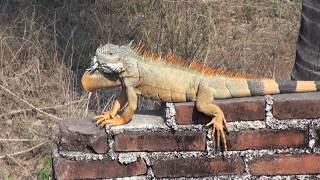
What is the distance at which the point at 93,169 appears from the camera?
2.30m

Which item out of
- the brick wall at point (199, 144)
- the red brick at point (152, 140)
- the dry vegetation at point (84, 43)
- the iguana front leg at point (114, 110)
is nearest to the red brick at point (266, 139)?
the brick wall at point (199, 144)

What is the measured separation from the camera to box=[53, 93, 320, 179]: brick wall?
2.27 m

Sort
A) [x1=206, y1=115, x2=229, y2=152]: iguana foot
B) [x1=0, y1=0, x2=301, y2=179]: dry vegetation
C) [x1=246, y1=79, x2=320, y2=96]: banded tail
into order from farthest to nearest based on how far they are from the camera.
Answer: [x1=0, y1=0, x2=301, y2=179]: dry vegetation
[x1=246, y1=79, x2=320, y2=96]: banded tail
[x1=206, y1=115, x2=229, y2=152]: iguana foot

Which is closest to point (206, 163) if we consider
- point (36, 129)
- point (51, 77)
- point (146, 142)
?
point (146, 142)

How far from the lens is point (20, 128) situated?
3992 mm

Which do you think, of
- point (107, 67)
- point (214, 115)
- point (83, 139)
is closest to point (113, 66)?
point (107, 67)

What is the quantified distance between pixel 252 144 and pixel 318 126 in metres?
0.23

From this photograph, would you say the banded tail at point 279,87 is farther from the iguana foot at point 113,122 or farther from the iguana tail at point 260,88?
the iguana foot at point 113,122

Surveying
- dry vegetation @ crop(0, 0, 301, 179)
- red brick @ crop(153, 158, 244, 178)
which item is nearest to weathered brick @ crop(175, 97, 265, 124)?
red brick @ crop(153, 158, 244, 178)

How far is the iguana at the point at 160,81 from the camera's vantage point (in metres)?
2.31

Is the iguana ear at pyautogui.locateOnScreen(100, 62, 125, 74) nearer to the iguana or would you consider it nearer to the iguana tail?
the iguana

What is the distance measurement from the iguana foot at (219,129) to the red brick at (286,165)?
137 mm

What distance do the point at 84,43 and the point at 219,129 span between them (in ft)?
9.48

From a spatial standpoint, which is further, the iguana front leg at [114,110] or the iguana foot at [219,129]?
the iguana front leg at [114,110]
